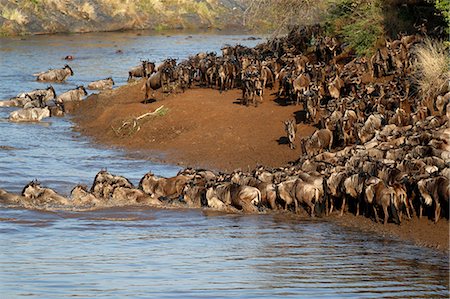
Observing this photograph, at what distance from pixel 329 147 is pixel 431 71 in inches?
142

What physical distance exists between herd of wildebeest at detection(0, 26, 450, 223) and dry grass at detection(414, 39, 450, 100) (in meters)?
0.25

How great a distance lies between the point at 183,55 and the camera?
1767 inches

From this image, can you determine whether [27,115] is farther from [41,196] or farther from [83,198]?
[83,198]

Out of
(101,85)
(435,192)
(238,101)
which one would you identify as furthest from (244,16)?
(435,192)

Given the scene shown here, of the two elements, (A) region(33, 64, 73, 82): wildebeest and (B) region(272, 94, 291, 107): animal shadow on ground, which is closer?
(B) region(272, 94, 291, 107): animal shadow on ground

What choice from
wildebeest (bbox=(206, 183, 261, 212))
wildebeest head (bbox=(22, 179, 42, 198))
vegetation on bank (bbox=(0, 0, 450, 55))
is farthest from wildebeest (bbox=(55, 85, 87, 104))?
wildebeest (bbox=(206, 183, 261, 212))

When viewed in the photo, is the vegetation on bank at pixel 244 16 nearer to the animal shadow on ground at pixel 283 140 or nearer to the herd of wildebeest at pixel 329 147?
the herd of wildebeest at pixel 329 147

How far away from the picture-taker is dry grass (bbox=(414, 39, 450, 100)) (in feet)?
67.4

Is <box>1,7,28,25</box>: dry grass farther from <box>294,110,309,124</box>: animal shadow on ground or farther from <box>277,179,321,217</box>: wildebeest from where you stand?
<box>277,179,321,217</box>: wildebeest

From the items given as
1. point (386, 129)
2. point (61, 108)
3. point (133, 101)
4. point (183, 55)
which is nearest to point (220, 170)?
point (386, 129)

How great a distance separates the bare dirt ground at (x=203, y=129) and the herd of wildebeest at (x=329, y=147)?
39 centimetres

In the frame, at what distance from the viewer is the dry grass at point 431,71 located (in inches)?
808

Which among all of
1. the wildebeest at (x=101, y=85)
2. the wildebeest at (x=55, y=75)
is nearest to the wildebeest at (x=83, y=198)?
the wildebeest at (x=101, y=85)

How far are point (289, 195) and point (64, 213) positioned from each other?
3.59 m
